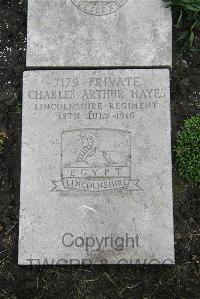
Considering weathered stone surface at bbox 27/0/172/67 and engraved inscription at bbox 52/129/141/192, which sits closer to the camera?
engraved inscription at bbox 52/129/141/192

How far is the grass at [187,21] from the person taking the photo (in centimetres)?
442

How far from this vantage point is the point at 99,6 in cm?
447

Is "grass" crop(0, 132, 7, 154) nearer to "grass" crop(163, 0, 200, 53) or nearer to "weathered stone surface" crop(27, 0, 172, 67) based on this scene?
"weathered stone surface" crop(27, 0, 172, 67)

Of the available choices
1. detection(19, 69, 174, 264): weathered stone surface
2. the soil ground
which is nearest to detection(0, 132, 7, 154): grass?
the soil ground

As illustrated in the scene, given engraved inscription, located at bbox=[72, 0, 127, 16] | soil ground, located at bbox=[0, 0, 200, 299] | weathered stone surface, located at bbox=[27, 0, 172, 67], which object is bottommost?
soil ground, located at bbox=[0, 0, 200, 299]

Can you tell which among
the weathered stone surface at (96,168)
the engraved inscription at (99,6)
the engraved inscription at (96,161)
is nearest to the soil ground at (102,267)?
the weathered stone surface at (96,168)

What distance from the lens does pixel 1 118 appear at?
14.7 ft

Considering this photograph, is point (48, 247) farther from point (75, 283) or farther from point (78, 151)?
point (78, 151)

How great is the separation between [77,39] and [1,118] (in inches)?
39.2

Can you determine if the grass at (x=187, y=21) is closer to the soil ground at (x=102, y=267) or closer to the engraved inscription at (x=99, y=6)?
the soil ground at (x=102, y=267)

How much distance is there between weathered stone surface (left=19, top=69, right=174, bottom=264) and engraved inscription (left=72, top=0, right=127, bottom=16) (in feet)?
1.90

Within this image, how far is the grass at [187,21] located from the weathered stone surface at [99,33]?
119mm

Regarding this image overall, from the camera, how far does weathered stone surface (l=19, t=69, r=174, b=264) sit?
407 centimetres

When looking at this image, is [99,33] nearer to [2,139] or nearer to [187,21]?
[187,21]
